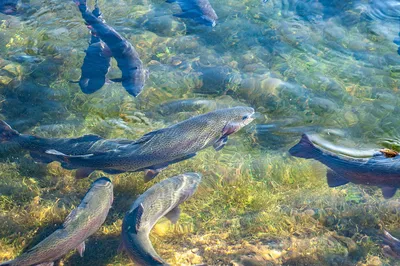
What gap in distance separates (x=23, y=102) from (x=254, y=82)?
161 inches

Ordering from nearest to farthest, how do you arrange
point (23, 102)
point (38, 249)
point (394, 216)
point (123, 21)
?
point (38, 249), point (394, 216), point (23, 102), point (123, 21)

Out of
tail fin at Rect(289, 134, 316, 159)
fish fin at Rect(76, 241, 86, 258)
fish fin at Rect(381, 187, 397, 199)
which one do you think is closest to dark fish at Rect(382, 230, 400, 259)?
fish fin at Rect(381, 187, 397, 199)

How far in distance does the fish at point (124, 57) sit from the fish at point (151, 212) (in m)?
2.00

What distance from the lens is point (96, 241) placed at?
16.7 ft

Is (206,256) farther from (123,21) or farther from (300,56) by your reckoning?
(123,21)

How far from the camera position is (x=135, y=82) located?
6.70 metres

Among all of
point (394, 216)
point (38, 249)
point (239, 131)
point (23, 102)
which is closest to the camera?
point (38, 249)

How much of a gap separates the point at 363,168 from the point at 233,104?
2.71 metres

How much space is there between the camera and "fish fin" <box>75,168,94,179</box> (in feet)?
17.1

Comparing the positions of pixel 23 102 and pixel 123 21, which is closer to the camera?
pixel 23 102

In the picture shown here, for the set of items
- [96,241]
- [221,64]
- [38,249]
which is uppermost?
[221,64]

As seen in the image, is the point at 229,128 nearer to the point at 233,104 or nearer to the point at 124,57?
the point at 233,104

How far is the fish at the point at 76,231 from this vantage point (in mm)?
4311

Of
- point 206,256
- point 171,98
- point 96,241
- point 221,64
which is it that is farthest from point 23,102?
point 206,256
